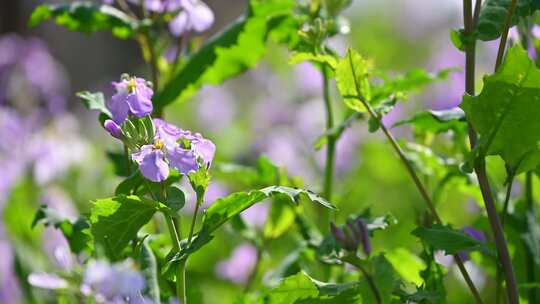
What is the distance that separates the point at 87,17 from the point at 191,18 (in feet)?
0.63

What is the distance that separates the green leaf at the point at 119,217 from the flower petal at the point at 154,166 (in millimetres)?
35

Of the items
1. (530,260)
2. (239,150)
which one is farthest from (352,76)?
(239,150)

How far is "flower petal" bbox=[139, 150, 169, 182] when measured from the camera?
46.5 inches

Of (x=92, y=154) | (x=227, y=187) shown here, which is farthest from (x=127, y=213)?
(x=92, y=154)

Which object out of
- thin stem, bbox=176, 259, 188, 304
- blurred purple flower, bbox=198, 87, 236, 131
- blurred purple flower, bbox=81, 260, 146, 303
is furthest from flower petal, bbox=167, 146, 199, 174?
blurred purple flower, bbox=198, 87, 236, 131

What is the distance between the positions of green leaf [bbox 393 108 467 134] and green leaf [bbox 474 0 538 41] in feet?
0.41

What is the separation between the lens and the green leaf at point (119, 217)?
1212 millimetres

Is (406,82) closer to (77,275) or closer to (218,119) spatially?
(77,275)

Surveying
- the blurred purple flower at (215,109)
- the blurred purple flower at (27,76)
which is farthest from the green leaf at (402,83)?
the blurred purple flower at (215,109)

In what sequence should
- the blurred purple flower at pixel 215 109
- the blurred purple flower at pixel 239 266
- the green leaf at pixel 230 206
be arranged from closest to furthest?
the green leaf at pixel 230 206
the blurred purple flower at pixel 239 266
the blurred purple flower at pixel 215 109

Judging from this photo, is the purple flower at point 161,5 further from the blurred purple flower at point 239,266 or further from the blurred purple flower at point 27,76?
the blurred purple flower at point 27,76

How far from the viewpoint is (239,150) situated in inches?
146

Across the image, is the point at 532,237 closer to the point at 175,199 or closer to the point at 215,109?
the point at 175,199

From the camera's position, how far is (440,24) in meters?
6.06
